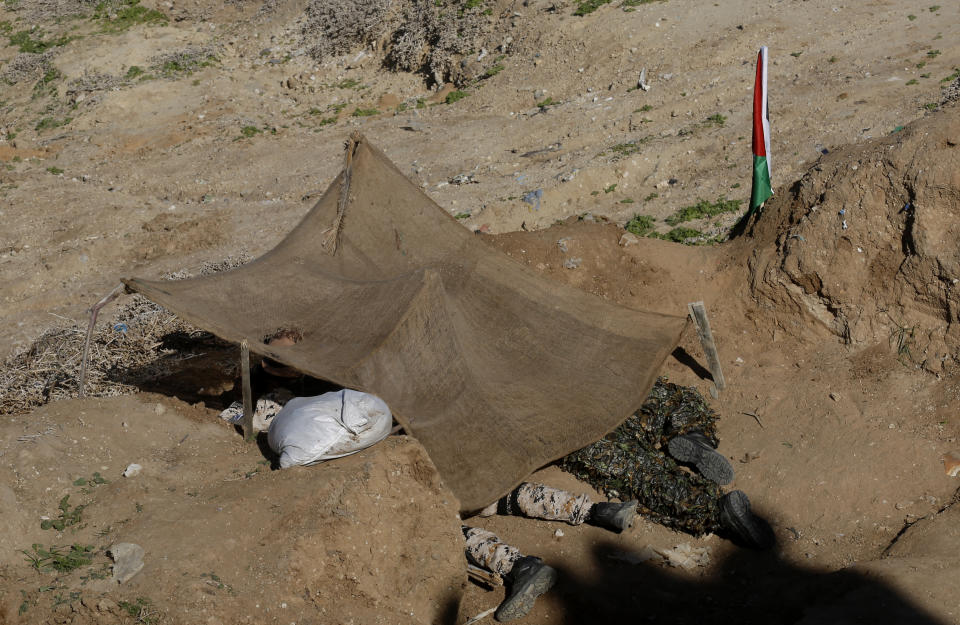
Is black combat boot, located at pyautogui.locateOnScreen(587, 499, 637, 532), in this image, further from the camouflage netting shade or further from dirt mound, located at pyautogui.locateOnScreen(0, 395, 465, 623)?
dirt mound, located at pyautogui.locateOnScreen(0, 395, 465, 623)

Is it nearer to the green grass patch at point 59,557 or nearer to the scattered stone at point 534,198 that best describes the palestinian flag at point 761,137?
the scattered stone at point 534,198

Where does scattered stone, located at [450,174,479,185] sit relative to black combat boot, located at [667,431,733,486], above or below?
above

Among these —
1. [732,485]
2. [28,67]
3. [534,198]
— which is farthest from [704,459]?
[28,67]

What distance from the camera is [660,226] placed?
760 centimetres

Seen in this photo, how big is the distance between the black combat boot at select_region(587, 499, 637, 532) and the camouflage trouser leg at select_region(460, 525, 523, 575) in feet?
1.94

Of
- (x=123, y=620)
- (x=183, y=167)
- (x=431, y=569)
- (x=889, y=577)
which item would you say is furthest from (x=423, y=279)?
(x=183, y=167)

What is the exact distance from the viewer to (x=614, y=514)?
15.1ft

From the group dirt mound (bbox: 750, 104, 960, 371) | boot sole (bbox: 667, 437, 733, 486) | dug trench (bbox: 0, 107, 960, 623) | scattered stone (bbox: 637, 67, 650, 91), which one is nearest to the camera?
dug trench (bbox: 0, 107, 960, 623)

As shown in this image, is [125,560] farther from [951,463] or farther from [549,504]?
[951,463]

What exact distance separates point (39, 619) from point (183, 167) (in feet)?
32.8

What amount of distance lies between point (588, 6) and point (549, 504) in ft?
34.2

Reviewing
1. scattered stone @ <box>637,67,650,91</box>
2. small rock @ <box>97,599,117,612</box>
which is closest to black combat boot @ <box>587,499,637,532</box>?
small rock @ <box>97,599,117,612</box>

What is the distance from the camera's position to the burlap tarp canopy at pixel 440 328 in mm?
4449

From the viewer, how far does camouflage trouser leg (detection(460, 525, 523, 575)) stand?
430 cm
